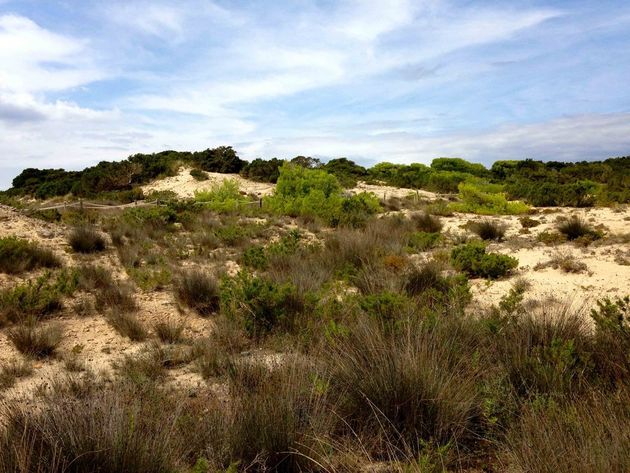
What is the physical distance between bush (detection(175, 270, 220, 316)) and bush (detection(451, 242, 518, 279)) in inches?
184

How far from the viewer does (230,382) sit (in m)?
3.76

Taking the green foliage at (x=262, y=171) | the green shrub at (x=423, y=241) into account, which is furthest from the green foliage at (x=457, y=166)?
the green shrub at (x=423, y=241)

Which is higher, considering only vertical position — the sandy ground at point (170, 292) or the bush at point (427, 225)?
the bush at point (427, 225)

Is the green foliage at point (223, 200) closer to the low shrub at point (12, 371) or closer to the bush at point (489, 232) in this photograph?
the bush at point (489, 232)

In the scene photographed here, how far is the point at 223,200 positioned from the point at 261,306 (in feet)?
56.2

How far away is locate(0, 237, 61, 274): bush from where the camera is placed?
8836 millimetres

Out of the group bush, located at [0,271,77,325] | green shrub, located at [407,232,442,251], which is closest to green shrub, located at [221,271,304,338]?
bush, located at [0,271,77,325]

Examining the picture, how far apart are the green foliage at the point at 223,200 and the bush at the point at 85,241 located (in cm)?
858

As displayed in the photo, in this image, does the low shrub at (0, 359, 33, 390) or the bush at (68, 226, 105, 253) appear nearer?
the low shrub at (0, 359, 33, 390)

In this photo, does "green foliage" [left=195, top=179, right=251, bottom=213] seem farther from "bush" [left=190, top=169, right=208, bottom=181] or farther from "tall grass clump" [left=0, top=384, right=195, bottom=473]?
"tall grass clump" [left=0, top=384, right=195, bottom=473]

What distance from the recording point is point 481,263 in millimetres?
8828

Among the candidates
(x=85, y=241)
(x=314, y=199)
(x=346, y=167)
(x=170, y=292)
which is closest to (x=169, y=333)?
(x=170, y=292)

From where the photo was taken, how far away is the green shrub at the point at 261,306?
232 inches

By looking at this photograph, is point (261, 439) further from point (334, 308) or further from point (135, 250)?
point (135, 250)
